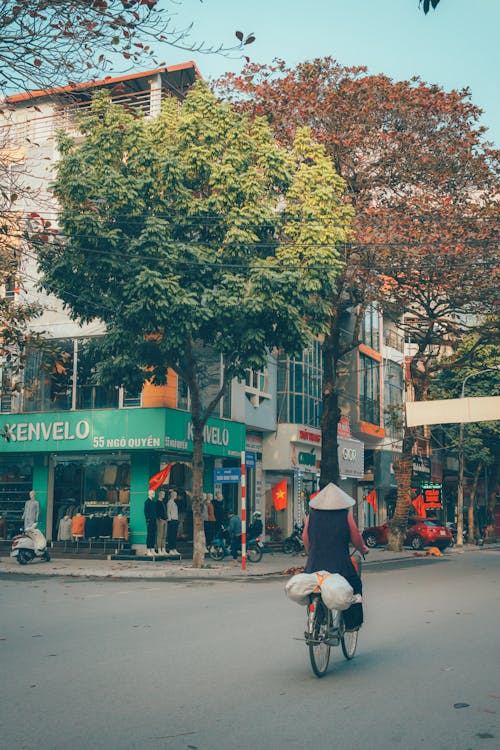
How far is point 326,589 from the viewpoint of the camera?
7.73 meters

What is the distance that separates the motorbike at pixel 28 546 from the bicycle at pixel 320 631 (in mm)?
16935

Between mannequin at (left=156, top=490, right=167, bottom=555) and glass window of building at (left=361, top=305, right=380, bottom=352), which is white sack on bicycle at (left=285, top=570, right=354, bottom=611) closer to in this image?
mannequin at (left=156, top=490, right=167, bottom=555)

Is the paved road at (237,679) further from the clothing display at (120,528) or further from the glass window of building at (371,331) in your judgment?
the glass window of building at (371,331)

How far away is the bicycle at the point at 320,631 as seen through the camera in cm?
761

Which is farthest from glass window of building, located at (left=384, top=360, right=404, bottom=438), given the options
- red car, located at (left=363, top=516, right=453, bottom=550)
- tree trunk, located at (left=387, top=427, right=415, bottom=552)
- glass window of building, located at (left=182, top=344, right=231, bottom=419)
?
glass window of building, located at (left=182, top=344, right=231, bottom=419)

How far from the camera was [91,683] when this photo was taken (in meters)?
7.69

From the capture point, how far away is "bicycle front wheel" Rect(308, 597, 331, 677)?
7.60 metres

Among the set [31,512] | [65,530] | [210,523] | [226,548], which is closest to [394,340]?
[210,523]

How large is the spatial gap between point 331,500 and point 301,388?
30.2m

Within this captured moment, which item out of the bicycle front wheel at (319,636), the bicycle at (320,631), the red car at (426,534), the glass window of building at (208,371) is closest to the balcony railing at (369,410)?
the red car at (426,534)

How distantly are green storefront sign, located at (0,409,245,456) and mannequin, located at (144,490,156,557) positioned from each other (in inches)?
74.8

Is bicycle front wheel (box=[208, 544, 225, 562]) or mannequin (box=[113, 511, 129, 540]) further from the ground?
mannequin (box=[113, 511, 129, 540])

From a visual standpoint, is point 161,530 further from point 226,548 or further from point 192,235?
point 192,235

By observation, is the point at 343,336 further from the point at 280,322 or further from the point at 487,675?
the point at 487,675
